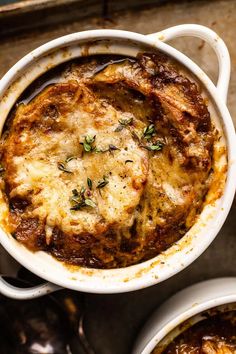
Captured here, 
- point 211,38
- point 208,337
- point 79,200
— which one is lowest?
point 208,337

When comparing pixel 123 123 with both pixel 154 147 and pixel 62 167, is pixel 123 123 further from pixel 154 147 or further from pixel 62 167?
pixel 62 167

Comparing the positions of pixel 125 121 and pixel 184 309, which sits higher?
pixel 125 121

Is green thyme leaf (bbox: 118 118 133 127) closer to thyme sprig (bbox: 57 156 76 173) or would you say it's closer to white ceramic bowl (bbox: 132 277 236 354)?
thyme sprig (bbox: 57 156 76 173)

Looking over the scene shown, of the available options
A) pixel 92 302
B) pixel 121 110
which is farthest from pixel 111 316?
pixel 121 110

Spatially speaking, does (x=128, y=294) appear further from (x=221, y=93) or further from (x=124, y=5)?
(x=124, y=5)

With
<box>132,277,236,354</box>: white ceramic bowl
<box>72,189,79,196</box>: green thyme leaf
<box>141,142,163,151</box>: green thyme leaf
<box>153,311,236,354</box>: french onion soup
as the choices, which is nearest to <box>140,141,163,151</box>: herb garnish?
<box>141,142,163,151</box>: green thyme leaf

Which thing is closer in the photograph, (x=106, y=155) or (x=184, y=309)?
(x=106, y=155)

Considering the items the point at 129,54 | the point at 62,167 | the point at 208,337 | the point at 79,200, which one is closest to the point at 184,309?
the point at 208,337
